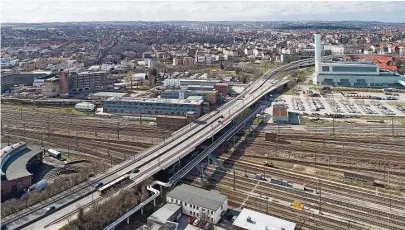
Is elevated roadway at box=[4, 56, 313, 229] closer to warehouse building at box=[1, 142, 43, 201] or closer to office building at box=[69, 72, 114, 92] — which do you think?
warehouse building at box=[1, 142, 43, 201]

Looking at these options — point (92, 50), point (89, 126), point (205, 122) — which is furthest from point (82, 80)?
point (92, 50)

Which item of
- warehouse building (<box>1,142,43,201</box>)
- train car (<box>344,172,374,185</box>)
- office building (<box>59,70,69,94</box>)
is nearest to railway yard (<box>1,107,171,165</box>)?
warehouse building (<box>1,142,43,201</box>)

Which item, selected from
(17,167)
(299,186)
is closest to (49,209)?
(17,167)

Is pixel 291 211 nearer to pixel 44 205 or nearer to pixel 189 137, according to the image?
pixel 189 137

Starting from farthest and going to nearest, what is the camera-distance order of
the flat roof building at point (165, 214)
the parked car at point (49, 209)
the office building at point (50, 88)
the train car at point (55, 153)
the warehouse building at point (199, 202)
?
the office building at point (50, 88) < the train car at point (55, 153) < the warehouse building at point (199, 202) < the flat roof building at point (165, 214) < the parked car at point (49, 209)

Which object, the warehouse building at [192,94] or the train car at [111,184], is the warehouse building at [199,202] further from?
the warehouse building at [192,94]

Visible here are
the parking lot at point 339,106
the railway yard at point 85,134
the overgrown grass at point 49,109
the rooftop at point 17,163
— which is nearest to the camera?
the rooftop at point 17,163

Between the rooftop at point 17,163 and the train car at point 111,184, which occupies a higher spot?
the rooftop at point 17,163

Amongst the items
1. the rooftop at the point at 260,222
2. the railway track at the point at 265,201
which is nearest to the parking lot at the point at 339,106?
the railway track at the point at 265,201
